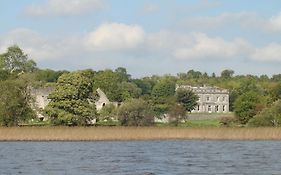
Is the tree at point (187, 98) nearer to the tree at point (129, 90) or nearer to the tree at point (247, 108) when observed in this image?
the tree at point (129, 90)

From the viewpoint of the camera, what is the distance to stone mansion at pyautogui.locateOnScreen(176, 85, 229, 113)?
161 meters

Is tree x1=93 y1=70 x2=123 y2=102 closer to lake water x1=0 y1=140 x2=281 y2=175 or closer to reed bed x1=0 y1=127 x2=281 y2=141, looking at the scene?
reed bed x1=0 y1=127 x2=281 y2=141

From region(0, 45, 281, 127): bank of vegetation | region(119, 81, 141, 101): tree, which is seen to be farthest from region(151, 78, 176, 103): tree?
region(0, 45, 281, 127): bank of vegetation

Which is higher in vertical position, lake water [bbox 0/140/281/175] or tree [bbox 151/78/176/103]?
tree [bbox 151/78/176/103]

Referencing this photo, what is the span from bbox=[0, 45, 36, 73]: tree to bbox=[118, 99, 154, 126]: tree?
3548 centimetres

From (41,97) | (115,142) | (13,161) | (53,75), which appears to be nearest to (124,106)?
(115,142)

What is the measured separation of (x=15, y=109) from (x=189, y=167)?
39.5 meters

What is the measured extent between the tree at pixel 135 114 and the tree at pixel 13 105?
12732 millimetres

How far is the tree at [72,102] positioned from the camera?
73.1 meters

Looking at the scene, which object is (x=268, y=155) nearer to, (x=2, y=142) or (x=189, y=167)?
(x=189, y=167)

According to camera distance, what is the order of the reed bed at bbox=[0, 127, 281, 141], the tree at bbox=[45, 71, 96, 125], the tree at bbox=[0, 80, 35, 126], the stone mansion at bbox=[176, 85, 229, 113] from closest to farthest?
the reed bed at bbox=[0, 127, 281, 141]
the tree at bbox=[0, 80, 35, 126]
the tree at bbox=[45, 71, 96, 125]
the stone mansion at bbox=[176, 85, 229, 113]

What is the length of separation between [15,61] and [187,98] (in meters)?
45.5

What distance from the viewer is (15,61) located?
365ft

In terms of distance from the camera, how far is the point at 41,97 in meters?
117
